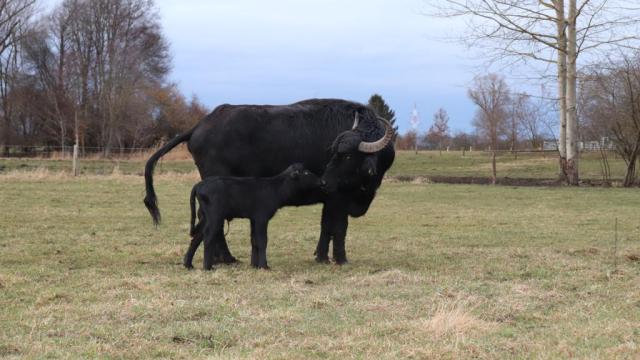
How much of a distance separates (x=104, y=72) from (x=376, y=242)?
162 feet

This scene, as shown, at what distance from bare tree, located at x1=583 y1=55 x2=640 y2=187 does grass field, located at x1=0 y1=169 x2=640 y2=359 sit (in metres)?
16.9

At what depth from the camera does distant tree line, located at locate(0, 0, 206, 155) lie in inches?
2250

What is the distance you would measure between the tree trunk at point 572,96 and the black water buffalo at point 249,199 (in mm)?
25683

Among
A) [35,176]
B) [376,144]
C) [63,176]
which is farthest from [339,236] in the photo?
[63,176]

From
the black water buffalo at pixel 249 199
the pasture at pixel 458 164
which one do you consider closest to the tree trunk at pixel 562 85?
the pasture at pixel 458 164

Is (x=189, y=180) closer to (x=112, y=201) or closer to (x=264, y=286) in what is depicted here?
(x=112, y=201)

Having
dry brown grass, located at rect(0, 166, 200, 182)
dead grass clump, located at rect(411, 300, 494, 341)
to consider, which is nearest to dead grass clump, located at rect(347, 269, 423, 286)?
dead grass clump, located at rect(411, 300, 494, 341)

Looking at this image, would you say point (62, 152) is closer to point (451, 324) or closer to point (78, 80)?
point (78, 80)

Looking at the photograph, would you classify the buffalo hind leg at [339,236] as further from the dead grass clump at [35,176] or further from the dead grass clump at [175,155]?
the dead grass clump at [175,155]

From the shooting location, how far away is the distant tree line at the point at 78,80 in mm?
57156

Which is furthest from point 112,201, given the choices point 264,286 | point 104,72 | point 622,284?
point 104,72

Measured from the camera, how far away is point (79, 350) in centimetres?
562

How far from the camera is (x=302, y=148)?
427 inches

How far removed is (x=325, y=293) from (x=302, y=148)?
328 centimetres
